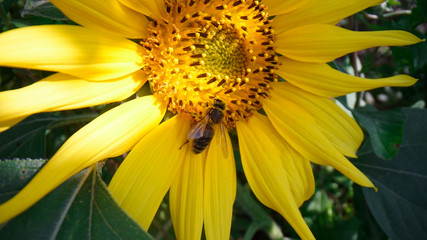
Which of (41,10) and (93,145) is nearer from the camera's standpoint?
(93,145)

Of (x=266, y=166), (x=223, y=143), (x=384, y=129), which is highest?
(x=223, y=143)

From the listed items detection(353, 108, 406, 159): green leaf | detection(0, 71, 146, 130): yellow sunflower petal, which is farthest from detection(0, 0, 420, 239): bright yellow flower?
detection(353, 108, 406, 159): green leaf

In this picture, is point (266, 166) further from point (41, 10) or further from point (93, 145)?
point (41, 10)

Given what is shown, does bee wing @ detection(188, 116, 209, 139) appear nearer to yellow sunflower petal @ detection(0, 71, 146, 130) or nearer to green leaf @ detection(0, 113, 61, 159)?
yellow sunflower petal @ detection(0, 71, 146, 130)

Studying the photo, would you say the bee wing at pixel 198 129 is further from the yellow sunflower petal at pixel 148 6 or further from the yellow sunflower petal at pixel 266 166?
the yellow sunflower petal at pixel 148 6

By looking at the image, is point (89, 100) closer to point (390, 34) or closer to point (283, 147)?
point (283, 147)

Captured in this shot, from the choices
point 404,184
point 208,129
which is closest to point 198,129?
point 208,129

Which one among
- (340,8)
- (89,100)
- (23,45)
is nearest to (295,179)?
(340,8)
